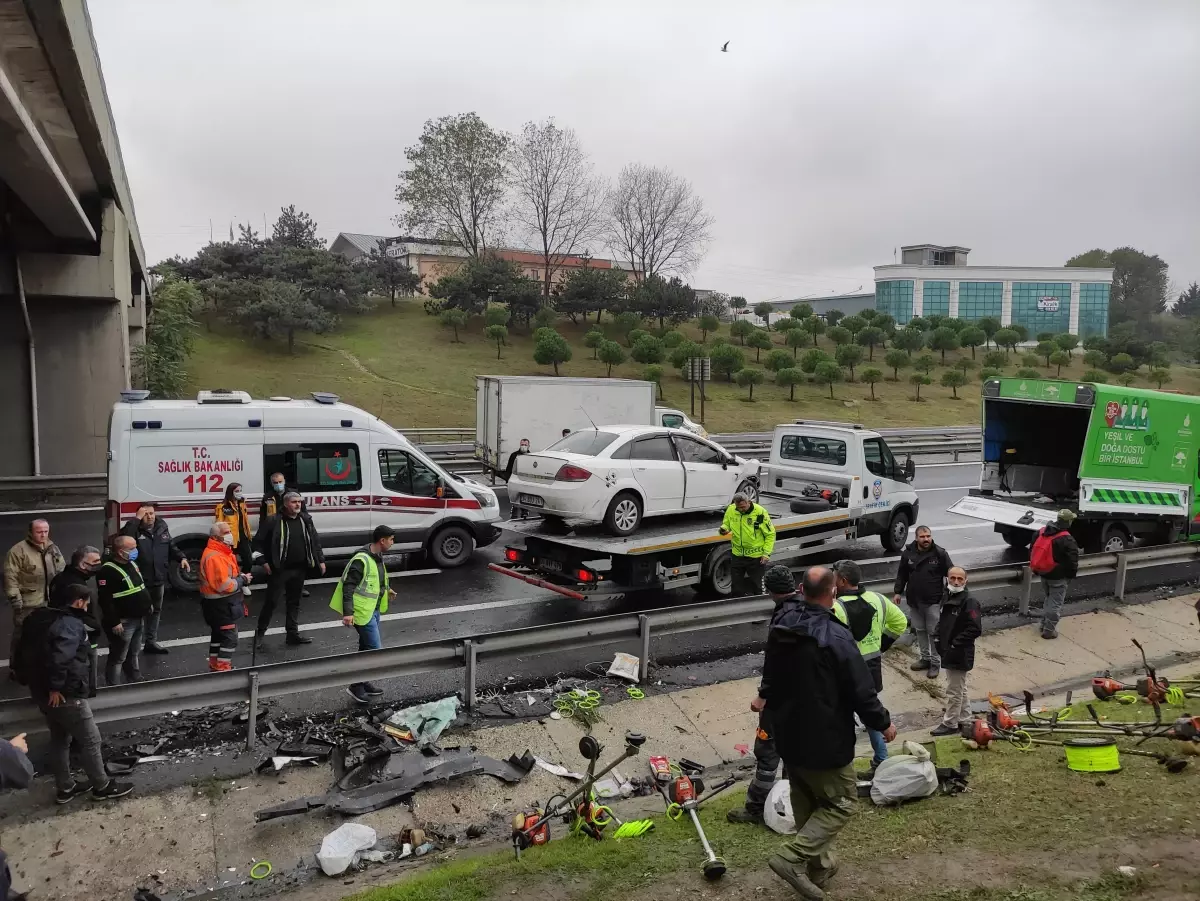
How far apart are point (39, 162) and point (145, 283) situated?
20.6m

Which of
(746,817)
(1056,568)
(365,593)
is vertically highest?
(365,593)

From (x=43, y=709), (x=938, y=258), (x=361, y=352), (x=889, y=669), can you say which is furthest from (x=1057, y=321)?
(x=43, y=709)

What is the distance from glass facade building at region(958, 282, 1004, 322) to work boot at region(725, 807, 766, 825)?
8705 cm

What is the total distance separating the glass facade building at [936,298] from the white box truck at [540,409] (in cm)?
7133

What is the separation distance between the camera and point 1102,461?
41.3ft

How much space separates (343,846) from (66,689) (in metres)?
2.14

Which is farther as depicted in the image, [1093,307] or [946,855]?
[1093,307]

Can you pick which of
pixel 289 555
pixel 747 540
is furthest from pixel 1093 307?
pixel 289 555

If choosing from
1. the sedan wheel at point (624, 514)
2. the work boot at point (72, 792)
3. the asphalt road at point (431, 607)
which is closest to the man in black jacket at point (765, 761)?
the asphalt road at point (431, 607)

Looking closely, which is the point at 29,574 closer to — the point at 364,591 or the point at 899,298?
the point at 364,591

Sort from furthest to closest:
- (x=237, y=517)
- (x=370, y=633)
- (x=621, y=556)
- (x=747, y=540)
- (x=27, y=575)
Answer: (x=237, y=517)
(x=621, y=556)
(x=747, y=540)
(x=370, y=633)
(x=27, y=575)

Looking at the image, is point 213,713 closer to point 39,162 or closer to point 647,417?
point 39,162

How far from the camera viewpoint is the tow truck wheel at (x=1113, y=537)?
13.0m

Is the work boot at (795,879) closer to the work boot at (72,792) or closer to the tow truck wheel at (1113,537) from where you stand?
the work boot at (72,792)
